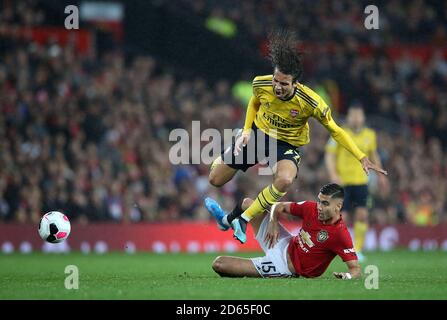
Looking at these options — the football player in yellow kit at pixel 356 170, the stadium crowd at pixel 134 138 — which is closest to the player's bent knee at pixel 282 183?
the football player in yellow kit at pixel 356 170

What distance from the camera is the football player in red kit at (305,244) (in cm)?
1013

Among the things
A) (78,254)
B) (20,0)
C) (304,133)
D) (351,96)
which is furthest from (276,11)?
(304,133)

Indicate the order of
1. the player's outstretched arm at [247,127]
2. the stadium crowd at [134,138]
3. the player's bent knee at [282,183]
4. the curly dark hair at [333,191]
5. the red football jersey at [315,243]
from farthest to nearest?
the stadium crowd at [134,138] → the player's bent knee at [282,183] → the player's outstretched arm at [247,127] → the red football jersey at [315,243] → the curly dark hair at [333,191]

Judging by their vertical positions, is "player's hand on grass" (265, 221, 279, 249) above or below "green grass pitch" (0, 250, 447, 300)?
above

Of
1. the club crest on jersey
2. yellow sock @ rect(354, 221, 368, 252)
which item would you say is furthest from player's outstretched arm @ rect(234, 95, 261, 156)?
yellow sock @ rect(354, 221, 368, 252)

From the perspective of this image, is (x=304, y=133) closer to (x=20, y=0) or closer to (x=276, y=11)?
(x=20, y=0)

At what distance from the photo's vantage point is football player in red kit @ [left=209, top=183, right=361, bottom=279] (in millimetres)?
10133

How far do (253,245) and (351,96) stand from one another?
6612 millimetres

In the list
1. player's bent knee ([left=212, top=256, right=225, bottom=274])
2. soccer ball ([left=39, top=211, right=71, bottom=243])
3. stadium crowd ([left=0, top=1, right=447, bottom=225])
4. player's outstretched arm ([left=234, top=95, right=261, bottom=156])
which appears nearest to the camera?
player's bent knee ([left=212, top=256, right=225, bottom=274])

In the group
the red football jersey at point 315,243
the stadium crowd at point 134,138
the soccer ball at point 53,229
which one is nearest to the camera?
the red football jersey at point 315,243

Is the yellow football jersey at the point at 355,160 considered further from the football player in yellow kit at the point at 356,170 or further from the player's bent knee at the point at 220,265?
the player's bent knee at the point at 220,265

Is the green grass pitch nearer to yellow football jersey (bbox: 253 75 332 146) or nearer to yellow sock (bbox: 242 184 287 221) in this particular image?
yellow sock (bbox: 242 184 287 221)

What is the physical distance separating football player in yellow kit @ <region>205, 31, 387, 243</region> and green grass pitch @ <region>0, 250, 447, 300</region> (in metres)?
0.95

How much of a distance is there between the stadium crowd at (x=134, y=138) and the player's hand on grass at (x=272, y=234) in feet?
26.1
